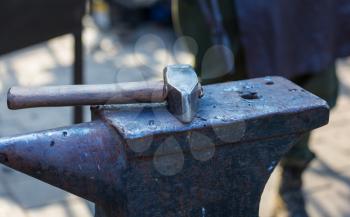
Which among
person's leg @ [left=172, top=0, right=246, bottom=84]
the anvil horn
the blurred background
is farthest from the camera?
the blurred background

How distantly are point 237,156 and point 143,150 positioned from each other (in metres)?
0.23

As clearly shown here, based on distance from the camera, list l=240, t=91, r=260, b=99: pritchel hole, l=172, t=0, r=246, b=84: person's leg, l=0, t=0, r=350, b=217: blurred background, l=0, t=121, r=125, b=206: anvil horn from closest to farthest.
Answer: l=0, t=121, r=125, b=206: anvil horn < l=240, t=91, r=260, b=99: pritchel hole < l=172, t=0, r=246, b=84: person's leg < l=0, t=0, r=350, b=217: blurred background

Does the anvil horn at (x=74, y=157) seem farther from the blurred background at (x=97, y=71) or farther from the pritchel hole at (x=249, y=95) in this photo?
the blurred background at (x=97, y=71)

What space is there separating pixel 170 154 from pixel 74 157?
20cm

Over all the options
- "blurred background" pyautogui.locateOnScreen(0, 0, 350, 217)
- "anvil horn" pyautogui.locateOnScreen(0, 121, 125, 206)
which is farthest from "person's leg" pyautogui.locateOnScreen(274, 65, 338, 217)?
"anvil horn" pyautogui.locateOnScreen(0, 121, 125, 206)

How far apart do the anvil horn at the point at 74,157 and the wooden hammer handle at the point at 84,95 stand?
0.06 meters

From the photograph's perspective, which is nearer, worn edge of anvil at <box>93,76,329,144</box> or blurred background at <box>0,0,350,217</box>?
worn edge of anvil at <box>93,76,329,144</box>

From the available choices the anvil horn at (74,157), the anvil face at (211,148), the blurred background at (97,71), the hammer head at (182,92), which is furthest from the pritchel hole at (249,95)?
the blurred background at (97,71)

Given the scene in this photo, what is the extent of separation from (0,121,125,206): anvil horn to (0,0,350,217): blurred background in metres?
1.48

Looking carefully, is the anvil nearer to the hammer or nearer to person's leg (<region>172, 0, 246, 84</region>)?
the hammer

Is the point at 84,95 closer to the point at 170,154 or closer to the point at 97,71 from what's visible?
the point at 170,154

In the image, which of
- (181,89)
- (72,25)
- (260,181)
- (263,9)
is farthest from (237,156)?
(72,25)

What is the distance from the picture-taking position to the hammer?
133 centimetres

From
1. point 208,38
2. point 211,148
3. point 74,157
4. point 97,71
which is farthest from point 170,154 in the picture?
point 97,71
